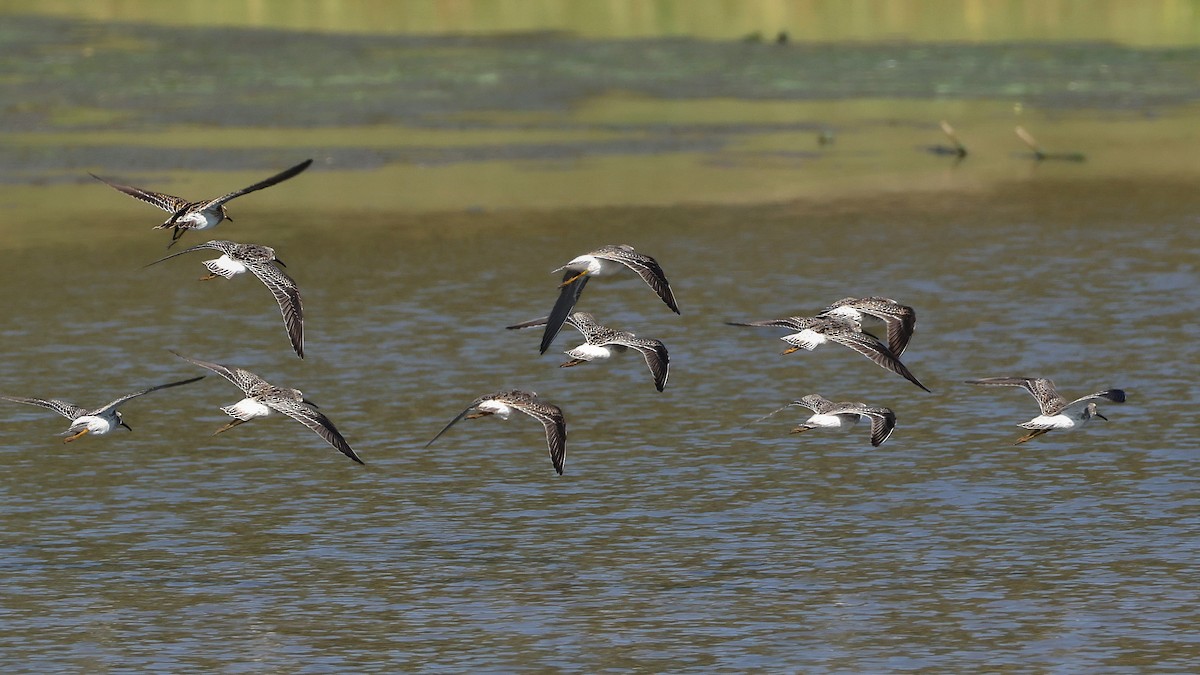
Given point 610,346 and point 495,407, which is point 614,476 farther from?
point 495,407

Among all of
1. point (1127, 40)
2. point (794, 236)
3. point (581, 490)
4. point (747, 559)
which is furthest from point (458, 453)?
point (1127, 40)

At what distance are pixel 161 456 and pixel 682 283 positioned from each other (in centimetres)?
1317

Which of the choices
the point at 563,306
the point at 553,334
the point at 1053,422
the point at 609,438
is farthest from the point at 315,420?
the point at 609,438

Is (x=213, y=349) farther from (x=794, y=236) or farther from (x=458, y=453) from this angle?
(x=794, y=236)

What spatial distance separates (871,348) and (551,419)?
3000 mm

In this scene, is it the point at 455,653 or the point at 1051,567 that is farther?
the point at 1051,567

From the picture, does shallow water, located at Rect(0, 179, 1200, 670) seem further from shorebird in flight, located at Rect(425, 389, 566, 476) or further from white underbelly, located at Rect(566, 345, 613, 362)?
white underbelly, located at Rect(566, 345, 613, 362)

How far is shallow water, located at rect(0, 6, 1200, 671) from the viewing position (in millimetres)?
21203

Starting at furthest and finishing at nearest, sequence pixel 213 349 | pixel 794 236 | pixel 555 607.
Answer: pixel 794 236 < pixel 213 349 < pixel 555 607

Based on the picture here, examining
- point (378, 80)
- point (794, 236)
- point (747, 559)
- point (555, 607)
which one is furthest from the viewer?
point (378, 80)

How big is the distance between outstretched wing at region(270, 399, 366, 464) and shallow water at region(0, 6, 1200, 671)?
2.57 metres

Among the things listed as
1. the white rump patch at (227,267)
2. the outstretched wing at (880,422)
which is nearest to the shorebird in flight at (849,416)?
the outstretched wing at (880,422)

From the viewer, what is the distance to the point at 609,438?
29.0 meters

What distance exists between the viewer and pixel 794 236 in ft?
142
